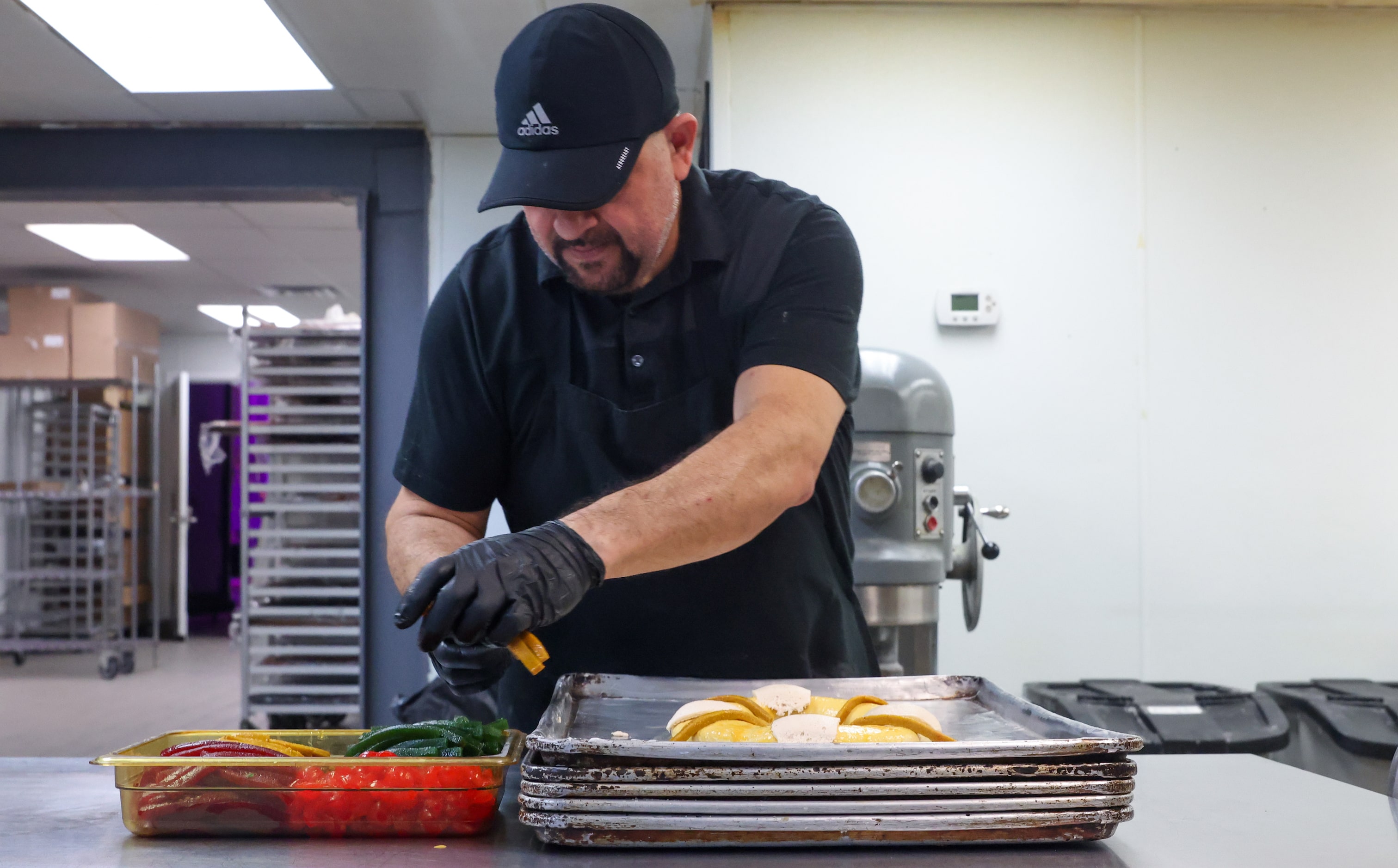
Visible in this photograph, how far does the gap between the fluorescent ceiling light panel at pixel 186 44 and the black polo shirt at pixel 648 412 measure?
2294mm

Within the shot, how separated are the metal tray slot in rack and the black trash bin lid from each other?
340cm

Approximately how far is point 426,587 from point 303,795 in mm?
190

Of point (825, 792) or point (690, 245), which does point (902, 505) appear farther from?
point (825, 792)

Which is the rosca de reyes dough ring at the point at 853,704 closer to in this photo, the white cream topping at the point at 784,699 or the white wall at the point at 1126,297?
the white cream topping at the point at 784,699

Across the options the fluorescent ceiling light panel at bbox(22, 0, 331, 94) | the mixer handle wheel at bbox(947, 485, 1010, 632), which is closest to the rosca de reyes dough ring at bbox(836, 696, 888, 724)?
the mixer handle wheel at bbox(947, 485, 1010, 632)

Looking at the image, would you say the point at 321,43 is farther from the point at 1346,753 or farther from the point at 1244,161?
the point at 1346,753

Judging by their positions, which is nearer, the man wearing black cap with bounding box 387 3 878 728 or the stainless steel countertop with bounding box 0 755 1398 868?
the stainless steel countertop with bounding box 0 755 1398 868

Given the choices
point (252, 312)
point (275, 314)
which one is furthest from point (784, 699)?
point (275, 314)

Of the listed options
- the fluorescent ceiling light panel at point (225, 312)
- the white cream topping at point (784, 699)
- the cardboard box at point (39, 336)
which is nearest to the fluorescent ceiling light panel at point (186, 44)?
the white cream topping at point (784, 699)

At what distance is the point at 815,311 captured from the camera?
1252 millimetres

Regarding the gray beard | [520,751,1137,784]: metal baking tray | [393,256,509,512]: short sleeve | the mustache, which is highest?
the mustache

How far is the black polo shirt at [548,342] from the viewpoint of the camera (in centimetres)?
133

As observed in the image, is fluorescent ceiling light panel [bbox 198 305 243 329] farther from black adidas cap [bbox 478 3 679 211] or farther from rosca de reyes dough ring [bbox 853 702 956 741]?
rosca de reyes dough ring [bbox 853 702 956 741]

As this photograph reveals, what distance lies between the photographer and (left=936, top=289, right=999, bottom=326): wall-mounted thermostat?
3086 millimetres
